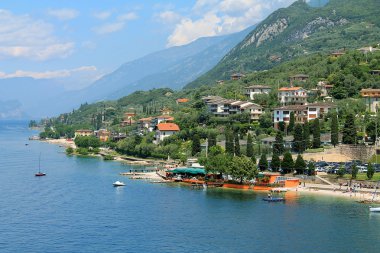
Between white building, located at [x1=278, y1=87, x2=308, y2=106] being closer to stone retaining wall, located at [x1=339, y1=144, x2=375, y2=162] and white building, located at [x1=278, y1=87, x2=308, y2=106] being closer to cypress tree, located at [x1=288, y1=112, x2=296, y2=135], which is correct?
cypress tree, located at [x1=288, y1=112, x2=296, y2=135]

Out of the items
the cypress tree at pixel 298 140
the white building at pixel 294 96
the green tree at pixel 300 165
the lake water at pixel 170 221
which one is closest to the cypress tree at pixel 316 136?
the cypress tree at pixel 298 140

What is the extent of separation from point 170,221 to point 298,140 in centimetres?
2765

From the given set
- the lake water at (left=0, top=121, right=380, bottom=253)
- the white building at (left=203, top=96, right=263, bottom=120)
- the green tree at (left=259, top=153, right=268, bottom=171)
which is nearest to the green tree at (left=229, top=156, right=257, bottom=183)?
the lake water at (left=0, top=121, right=380, bottom=253)

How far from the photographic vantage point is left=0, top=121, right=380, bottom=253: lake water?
41.1 meters

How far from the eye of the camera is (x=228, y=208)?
173 ft

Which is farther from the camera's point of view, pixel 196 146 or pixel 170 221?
pixel 196 146

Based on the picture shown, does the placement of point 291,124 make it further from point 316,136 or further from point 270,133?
point 316,136

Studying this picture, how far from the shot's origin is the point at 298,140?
71250 millimetres

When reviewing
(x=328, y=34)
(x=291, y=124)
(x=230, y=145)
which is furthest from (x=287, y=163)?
(x=328, y=34)

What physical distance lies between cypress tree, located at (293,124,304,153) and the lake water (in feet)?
42.0

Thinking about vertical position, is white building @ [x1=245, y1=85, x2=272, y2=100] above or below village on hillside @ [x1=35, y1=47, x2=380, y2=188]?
above

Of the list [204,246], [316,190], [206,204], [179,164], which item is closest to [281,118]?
[179,164]

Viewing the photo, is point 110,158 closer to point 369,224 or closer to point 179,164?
point 179,164

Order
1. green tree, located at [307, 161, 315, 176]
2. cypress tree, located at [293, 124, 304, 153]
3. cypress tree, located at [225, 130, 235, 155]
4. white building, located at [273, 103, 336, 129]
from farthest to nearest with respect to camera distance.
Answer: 1. white building, located at [273, 103, 336, 129]
2. cypress tree, located at [225, 130, 235, 155]
3. cypress tree, located at [293, 124, 304, 153]
4. green tree, located at [307, 161, 315, 176]
